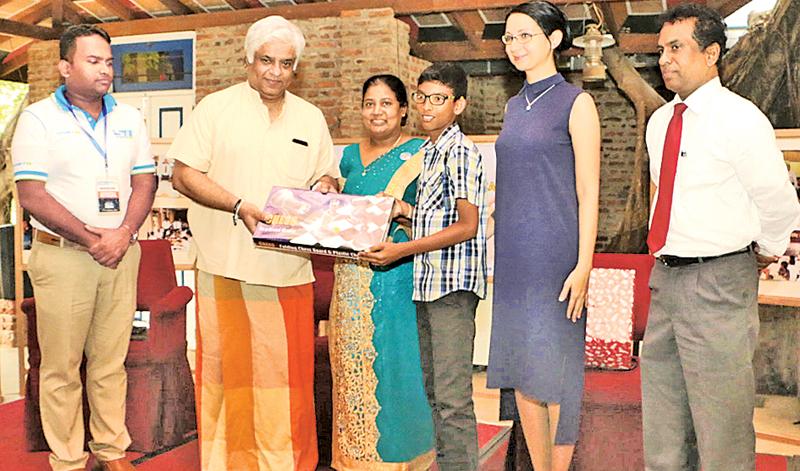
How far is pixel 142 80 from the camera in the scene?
7316mm

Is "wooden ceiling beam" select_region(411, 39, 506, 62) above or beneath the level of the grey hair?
above

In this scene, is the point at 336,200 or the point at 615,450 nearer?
the point at 336,200

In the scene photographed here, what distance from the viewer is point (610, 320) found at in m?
3.58

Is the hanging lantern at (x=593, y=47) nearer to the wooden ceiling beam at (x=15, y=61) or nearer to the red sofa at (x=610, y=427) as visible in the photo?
the red sofa at (x=610, y=427)

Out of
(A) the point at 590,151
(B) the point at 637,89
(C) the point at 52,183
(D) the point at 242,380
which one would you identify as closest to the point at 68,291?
(C) the point at 52,183

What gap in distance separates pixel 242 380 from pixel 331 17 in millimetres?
4386

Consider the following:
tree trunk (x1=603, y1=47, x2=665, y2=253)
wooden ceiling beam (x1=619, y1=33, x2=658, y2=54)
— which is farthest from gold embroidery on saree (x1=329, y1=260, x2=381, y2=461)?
wooden ceiling beam (x1=619, y1=33, x2=658, y2=54)

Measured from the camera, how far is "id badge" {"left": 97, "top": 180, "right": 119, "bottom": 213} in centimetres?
284

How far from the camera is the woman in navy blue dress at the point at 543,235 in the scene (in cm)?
223

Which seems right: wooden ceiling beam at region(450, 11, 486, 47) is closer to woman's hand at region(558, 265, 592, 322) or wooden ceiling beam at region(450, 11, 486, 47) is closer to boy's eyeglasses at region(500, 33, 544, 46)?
boy's eyeglasses at region(500, 33, 544, 46)

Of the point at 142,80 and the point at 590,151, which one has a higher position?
the point at 142,80

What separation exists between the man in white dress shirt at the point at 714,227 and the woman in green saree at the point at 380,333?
857 mm

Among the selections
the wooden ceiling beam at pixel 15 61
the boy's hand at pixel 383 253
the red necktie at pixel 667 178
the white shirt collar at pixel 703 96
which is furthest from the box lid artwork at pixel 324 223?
the wooden ceiling beam at pixel 15 61

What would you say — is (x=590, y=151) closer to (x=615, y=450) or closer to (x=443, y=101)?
(x=443, y=101)
